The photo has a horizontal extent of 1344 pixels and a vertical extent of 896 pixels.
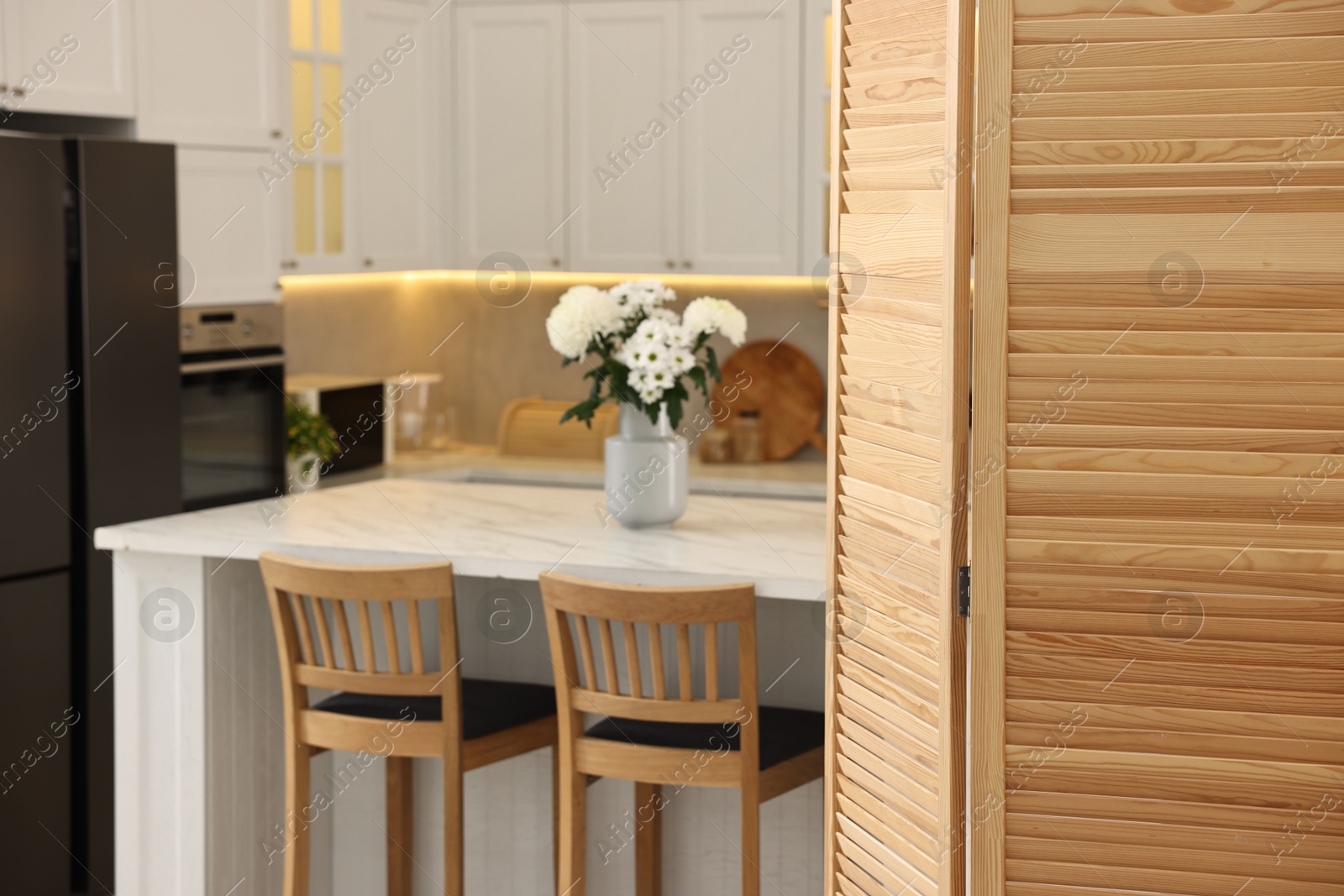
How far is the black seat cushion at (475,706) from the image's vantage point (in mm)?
2518

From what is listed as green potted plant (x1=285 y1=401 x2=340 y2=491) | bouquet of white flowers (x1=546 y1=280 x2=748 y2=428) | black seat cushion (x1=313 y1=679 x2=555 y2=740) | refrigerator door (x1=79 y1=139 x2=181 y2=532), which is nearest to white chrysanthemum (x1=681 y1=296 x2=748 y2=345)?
bouquet of white flowers (x1=546 y1=280 x2=748 y2=428)

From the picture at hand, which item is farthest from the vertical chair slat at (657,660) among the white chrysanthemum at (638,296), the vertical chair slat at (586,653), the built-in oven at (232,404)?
the built-in oven at (232,404)

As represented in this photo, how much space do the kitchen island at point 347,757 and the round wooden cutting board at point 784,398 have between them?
191 cm

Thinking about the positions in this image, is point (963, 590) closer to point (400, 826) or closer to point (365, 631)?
point (365, 631)

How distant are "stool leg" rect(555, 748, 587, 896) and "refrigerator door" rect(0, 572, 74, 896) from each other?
149 centimetres

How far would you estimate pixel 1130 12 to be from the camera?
5.29ft

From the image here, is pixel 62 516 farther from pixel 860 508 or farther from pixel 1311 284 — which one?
pixel 1311 284

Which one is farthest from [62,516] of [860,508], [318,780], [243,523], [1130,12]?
[1130,12]

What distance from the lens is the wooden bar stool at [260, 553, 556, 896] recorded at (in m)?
2.39

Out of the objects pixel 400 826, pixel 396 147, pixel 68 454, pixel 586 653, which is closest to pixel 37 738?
pixel 68 454

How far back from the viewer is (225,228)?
3.79 m

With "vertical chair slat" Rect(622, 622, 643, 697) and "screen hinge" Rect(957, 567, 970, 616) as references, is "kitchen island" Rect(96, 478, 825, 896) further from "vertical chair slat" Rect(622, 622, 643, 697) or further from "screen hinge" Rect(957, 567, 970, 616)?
"screen hinge" Rect(957, 567, 970, 616)

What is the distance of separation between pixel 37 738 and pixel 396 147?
238cm

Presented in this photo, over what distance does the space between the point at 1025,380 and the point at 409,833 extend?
1844 mm
